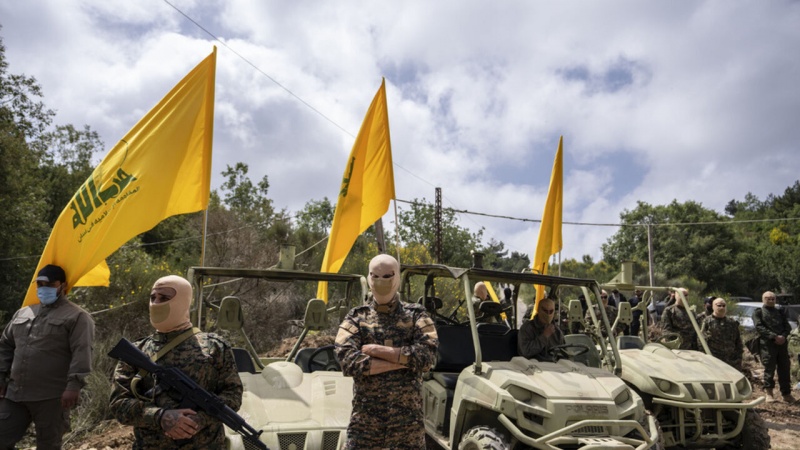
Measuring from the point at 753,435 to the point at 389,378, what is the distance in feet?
15.1

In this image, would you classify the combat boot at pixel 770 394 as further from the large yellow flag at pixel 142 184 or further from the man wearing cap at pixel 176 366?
the man wearing cap at pixel 176 366

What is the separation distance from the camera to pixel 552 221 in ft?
35.6

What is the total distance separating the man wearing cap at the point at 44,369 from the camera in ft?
14.9

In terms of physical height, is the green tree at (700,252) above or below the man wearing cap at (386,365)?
above

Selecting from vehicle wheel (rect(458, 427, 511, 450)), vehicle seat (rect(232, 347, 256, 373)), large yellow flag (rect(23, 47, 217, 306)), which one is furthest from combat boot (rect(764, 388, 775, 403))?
large yellow flag (rect(23, 47, 217, 306))

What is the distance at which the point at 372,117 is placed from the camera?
952cm

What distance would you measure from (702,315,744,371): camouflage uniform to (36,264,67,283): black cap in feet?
A: 28.6

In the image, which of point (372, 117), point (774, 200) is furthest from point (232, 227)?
point (774, 200)

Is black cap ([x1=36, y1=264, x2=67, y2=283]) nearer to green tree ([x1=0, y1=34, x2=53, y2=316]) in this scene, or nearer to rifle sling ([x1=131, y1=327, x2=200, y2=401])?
rifle sling ([x1=131, y1=327, x2=200, y2=401])

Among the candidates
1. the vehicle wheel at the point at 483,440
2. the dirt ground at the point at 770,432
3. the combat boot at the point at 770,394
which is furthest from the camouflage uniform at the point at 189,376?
the combat boot at the point at 770,394

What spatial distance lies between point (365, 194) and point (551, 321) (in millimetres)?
4146

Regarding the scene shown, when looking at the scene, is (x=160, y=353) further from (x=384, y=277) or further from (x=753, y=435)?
(x=753, y=435)

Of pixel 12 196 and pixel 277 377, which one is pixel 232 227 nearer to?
pixel 12 196

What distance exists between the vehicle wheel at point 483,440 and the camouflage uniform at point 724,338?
647cm
